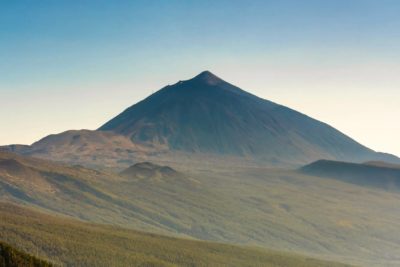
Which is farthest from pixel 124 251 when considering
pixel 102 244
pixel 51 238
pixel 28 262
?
pixel 28 262

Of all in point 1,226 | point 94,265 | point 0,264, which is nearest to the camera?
point 0,264

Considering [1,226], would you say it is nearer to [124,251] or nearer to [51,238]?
[51,238]

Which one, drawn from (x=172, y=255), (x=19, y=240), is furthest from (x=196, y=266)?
(x=19, y=240)

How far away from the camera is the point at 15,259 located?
95500mm

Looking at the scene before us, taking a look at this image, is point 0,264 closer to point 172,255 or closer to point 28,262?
point 28,262

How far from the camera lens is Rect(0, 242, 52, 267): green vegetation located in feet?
310

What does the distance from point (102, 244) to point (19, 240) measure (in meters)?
27.2

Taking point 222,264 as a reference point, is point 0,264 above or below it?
above

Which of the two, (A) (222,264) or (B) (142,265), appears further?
(A) (222,264)

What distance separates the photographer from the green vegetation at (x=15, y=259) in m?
94.6

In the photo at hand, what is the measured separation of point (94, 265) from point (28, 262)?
86962 millimetres

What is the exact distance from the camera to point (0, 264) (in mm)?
95062

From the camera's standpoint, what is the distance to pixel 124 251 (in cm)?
19662

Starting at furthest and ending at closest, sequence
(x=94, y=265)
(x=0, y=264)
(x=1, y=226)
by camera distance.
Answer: (x=1, y=226), (x=94, y=265), (x=0, y=264)
